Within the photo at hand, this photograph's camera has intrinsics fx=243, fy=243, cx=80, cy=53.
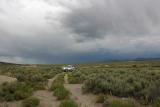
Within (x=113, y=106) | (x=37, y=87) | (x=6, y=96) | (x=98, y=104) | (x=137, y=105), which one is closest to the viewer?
(x=113, y=106)

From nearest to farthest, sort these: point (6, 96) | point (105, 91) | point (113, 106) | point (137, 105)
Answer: point (113, 106) → point (137, 105) → point (6, 96) → point (105, 91)

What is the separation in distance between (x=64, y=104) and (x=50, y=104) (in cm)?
276

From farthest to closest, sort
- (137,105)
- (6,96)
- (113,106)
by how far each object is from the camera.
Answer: (6,96)
(137,105)
(113,106)

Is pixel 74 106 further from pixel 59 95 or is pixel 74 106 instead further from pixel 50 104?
pixel 59 95

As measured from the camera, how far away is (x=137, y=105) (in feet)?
47.5

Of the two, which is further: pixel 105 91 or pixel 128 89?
pixel 105 91

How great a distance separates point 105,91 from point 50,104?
5.11 meters

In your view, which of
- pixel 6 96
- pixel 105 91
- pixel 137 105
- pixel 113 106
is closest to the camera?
pixel 113 106

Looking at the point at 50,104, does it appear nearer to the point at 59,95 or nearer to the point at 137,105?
the point at 59,95

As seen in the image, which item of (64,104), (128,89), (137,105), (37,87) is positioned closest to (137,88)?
(128,89)

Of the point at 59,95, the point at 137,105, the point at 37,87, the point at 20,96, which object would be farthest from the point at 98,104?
the point at 37,87

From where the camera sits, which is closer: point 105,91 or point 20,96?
point 20,96

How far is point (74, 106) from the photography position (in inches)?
532

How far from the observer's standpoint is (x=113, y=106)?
13.2 m
